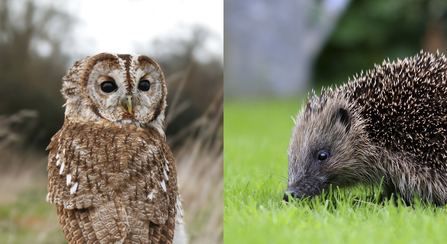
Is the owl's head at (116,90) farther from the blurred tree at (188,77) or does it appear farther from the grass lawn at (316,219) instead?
the grass lawn at (316,219)

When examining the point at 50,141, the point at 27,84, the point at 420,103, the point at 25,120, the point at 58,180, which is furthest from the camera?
the point at 420,103

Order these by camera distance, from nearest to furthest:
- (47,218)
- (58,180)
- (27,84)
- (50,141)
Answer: (58,180)
(50,141)
(47,218)
(27,84)

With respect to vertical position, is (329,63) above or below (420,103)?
above

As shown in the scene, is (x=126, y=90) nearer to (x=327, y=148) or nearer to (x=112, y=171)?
(x=112, y=171)

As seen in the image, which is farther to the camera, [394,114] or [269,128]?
[269,128]

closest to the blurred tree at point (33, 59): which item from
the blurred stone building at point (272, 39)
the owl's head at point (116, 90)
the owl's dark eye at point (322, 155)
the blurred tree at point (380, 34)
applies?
the owl's head at point (116, 90)

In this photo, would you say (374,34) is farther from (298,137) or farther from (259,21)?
(298,137)

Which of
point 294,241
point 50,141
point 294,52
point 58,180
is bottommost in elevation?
point 294,241

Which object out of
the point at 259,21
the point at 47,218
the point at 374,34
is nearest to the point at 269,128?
the point at 259,21
